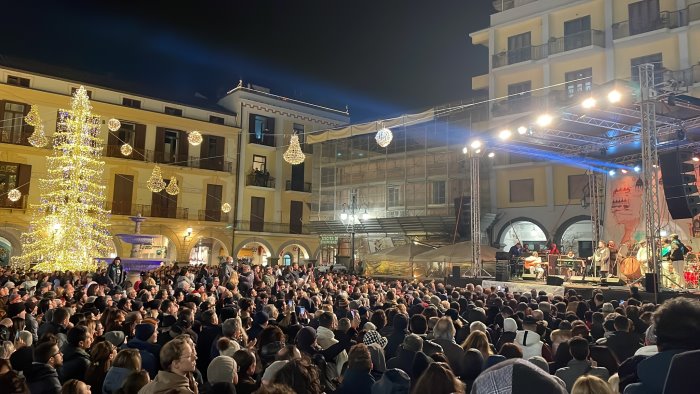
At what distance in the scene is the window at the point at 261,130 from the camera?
3881 cm

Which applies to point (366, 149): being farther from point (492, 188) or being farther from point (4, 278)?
point (4, 278)

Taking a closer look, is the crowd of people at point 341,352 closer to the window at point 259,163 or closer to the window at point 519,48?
the window at point 519,48

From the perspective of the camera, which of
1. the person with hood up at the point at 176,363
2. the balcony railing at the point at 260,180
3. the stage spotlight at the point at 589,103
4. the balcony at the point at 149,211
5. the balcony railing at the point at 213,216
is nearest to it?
the person with hood up at the point at 176,363

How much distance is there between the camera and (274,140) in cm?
3978

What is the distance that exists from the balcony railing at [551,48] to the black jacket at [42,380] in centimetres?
2720

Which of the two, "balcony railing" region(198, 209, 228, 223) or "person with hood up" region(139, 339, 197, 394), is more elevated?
"balcony railing" region(198, 209, 228, 223)

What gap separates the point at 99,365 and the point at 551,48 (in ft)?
90.0

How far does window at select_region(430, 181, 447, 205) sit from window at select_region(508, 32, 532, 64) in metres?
7.93

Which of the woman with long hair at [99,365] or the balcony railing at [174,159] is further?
the balcony railing at [174,159]

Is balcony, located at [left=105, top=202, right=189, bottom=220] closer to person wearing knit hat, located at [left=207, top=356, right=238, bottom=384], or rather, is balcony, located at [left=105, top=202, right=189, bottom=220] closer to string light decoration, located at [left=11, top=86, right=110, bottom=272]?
string light decoration, located at [left=11, top=86, right=110, bottom=272]

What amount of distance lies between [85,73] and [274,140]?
13.6 metres

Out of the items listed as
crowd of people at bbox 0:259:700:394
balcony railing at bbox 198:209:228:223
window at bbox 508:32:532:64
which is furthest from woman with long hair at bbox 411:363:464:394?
balcony railing at bbox 198:209:228:223

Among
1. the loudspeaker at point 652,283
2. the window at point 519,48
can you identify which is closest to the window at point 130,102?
the window at point 519,48

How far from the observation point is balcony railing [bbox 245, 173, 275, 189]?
3825 centimetres
